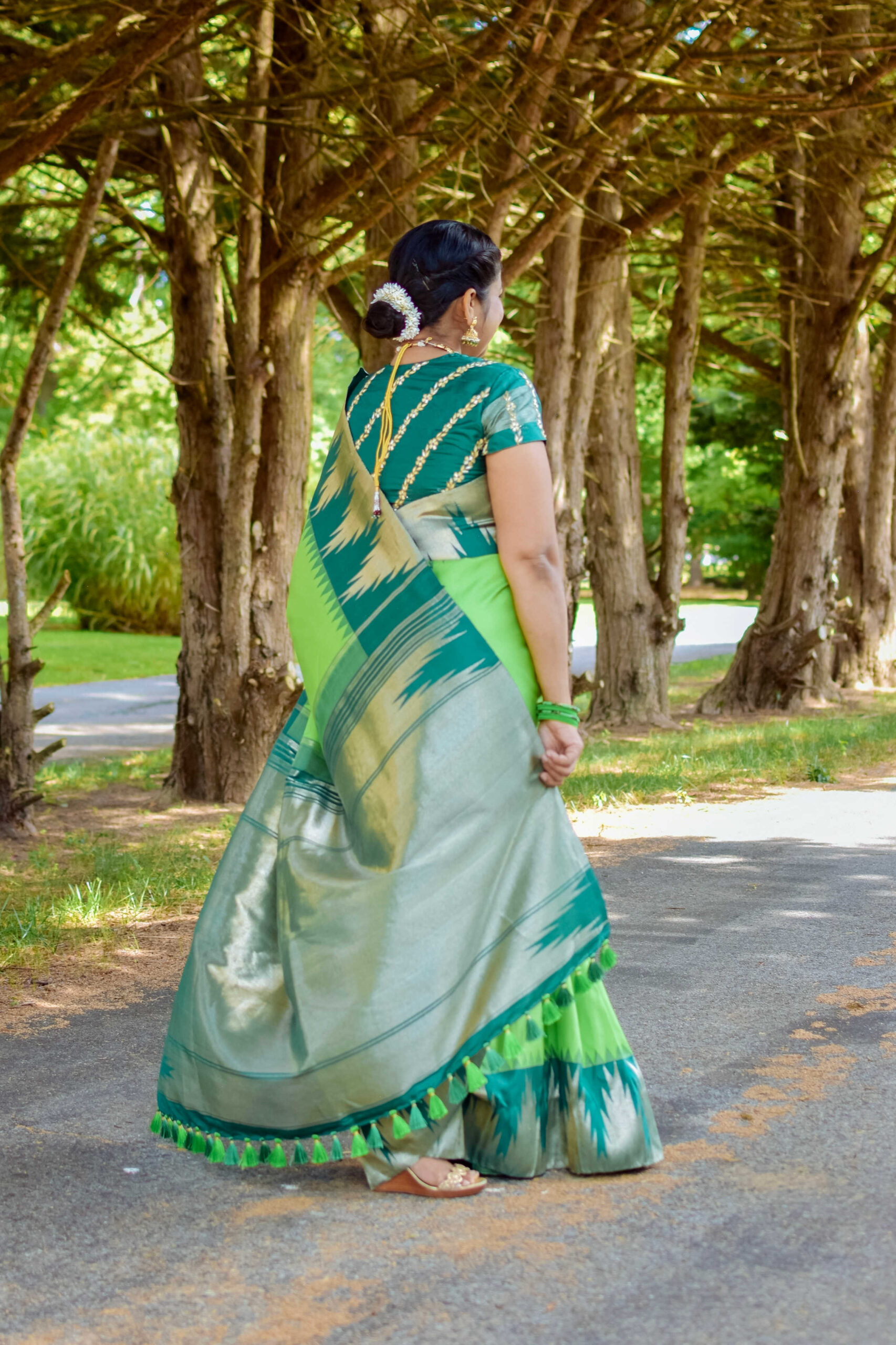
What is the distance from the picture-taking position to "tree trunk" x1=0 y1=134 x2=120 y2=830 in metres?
7.35

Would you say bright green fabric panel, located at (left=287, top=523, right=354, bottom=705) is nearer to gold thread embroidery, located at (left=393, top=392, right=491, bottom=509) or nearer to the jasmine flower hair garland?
gold thread embroidery, located at (left=393, top=392, right=491, bottom=509)

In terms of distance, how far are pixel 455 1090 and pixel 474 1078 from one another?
51mm

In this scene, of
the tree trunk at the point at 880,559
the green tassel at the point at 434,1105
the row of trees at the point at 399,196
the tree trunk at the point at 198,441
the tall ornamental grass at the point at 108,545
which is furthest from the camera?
the tall ornamental grass at the point at 108,545

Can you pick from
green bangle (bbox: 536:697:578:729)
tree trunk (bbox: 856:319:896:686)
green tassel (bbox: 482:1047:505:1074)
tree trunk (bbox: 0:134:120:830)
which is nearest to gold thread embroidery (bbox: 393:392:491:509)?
green bangle (bbox: 536:697:578:729)

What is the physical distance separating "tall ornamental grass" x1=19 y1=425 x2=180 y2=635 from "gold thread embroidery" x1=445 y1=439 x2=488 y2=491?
2312 centimetres

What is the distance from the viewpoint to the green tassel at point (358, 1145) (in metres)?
3.05

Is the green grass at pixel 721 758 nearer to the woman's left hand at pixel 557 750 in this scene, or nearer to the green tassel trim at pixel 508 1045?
the woman's left hand at pixel 557 750

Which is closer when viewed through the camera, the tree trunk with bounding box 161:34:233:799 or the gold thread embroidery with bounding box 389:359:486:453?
the gold thread embroidery with bounding box 389:359:486:453

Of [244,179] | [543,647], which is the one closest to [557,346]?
[244,179]

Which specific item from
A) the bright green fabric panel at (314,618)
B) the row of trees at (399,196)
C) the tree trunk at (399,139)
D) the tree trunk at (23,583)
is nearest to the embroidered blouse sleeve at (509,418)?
the bright green fabric panel at (314,618)

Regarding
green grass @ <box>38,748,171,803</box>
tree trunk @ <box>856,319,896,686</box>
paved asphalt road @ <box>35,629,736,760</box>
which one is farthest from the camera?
tree trunk @ <box>856,319,896,686</box>

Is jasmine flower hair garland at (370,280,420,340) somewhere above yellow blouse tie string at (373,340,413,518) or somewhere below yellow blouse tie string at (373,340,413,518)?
above

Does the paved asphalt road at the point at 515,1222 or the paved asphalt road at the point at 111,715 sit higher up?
the paved asphalt road at the point at 111,715

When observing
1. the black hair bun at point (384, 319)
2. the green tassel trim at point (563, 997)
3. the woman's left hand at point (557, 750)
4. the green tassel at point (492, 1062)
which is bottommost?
the green tassel at point (492, 1062)
